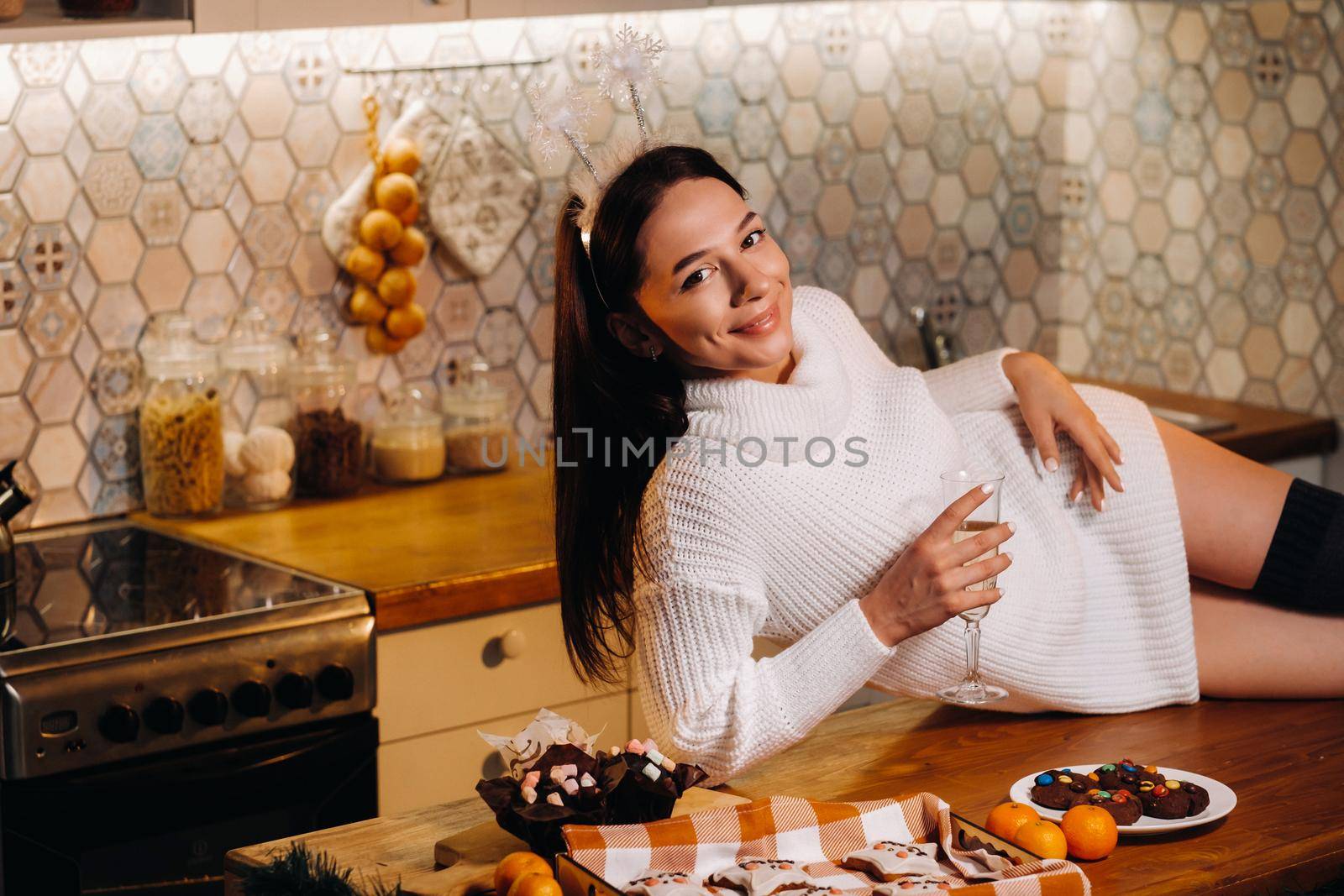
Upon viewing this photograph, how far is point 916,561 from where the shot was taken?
171 centimetres

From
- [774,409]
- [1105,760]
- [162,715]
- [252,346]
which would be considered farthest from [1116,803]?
[252,346]

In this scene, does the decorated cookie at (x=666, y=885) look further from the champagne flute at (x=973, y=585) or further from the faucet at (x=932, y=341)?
the faucet at (x=932, y=341)

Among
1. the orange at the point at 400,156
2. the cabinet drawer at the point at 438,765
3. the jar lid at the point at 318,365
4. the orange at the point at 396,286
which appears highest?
the orange at the point at 400,156

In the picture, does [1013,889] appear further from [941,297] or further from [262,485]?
[941,297]

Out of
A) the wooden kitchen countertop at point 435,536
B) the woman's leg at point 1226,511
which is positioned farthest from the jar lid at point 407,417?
the woman's leg at point 1226,511

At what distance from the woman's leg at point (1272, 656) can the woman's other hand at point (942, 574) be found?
19.7 inches

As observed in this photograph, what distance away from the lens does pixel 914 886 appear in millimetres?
1359

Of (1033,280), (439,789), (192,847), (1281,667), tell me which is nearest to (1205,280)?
(1033,280)

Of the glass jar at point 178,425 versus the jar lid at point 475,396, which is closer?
the glass jar at point 178,425

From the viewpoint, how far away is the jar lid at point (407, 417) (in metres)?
2.96

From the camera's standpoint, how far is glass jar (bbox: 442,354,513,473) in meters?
3.04

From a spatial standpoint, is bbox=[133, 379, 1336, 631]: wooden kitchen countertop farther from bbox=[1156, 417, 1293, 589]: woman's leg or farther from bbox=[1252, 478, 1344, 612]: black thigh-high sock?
bbox=[1252, 478, 1344, 612]: black thigh-high sock

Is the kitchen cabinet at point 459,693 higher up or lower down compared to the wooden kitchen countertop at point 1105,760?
lower down

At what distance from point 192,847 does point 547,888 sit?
1055 millimetres
